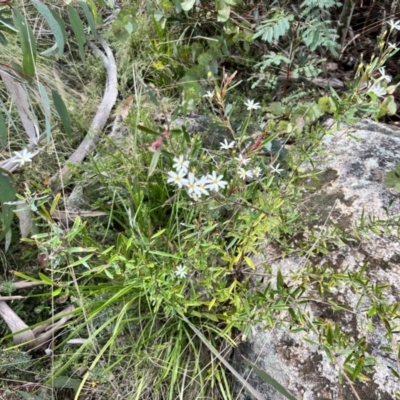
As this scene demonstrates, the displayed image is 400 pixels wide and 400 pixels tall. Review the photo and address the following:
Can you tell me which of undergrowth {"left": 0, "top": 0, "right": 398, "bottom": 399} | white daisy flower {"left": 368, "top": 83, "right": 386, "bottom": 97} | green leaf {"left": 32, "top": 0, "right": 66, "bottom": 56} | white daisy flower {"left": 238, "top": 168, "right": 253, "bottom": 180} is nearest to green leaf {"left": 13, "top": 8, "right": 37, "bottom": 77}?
green leaf {"left": 32, "top": 0, "right": 66, "bottom": 56}

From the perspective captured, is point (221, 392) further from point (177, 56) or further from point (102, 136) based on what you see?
point (177, 56)

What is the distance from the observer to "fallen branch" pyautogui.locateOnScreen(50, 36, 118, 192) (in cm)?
158

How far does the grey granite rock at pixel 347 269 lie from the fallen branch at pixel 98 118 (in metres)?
0.82

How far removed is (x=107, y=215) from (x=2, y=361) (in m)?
0.57

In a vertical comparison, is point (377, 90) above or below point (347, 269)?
above

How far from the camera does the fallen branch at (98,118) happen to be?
1.58 meters

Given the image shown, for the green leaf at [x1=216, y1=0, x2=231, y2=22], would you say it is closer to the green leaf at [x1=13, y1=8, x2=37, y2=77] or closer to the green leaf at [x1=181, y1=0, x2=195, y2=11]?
the green leaf at [x1=181, y1=0, x2=195, y2=11]

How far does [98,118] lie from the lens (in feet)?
5.82

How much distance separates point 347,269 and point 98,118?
122 cm

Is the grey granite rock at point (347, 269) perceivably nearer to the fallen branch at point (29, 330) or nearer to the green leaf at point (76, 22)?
the fallen branch at point (29, 330)

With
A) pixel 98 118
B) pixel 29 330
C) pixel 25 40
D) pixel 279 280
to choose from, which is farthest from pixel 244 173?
pixel 98 118

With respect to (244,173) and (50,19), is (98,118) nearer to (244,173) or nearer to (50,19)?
(50,19)

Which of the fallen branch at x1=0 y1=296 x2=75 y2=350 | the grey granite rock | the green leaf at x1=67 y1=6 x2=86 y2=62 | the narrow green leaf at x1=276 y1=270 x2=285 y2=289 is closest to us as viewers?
the narrow green leaf at x1=276 y1=270 x2=285 y2=289

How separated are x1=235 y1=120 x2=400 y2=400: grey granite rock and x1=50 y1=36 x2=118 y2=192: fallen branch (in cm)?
82
